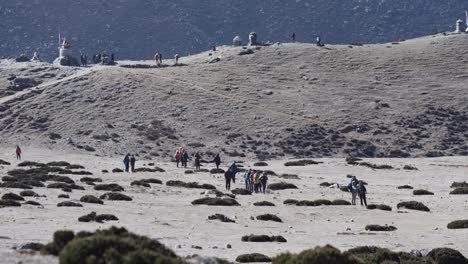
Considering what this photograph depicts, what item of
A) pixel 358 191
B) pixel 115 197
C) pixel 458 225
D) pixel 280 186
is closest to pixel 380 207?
pixel 358 191

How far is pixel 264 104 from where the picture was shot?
338ft

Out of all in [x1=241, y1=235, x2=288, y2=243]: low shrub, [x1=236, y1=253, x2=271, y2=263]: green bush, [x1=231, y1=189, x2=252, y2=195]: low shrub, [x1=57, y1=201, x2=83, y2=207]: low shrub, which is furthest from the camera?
[x1=231, y1=189, x2=252, y2=195]: low shrub

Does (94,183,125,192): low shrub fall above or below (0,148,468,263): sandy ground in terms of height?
above

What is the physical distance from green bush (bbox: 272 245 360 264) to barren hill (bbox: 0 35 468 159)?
6753 cm

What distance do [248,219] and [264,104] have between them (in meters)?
65.2

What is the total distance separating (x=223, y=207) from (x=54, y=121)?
57216 mm

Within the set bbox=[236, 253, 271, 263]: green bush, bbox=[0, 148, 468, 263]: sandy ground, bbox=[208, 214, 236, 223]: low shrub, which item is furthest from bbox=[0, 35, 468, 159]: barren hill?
bbox=[236, 253, 271, 263]: green bush

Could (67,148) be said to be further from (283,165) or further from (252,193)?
(252,193)

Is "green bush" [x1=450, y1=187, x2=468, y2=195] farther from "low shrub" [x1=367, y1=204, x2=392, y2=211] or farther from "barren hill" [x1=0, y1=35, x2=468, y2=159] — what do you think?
"barren hill" [x1=0, y1=35, x2=468, y2=159]

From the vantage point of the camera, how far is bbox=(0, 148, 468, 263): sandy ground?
2950 centimetres

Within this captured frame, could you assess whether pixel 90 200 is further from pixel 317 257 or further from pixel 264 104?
pixel 264 104

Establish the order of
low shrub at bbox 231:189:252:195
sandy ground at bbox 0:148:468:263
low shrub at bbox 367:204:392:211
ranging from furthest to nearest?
low shrub at bbox 231:189:252:195, low shrub at bbox 367:204:392:211, sandy ground at bbox 0:148:468:263

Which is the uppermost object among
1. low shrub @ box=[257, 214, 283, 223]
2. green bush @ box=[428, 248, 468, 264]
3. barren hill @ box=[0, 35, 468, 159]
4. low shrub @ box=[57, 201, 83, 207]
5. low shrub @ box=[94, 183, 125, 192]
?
barren hill @ box=[0, 35, 468, 159]

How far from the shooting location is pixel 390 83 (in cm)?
11162
